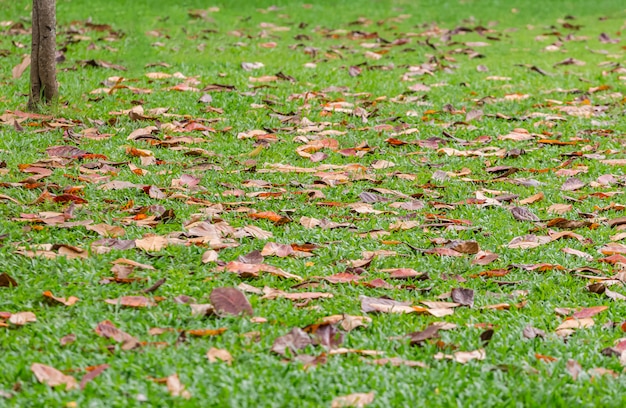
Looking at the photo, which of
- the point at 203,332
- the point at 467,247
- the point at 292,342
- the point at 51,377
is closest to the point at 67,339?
the point at 51,377

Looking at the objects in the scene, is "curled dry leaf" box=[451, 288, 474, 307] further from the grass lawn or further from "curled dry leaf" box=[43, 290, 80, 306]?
"curled dry leaf" box=[43, 290, 80, 306]

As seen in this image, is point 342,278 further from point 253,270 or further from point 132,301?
point 132,301

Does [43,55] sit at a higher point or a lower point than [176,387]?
higher

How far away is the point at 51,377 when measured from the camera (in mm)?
2949

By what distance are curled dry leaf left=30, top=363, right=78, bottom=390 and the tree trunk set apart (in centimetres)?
402

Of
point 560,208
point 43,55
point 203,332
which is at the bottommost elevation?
point 560,208

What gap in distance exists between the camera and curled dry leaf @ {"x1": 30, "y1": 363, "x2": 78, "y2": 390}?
2920 mm

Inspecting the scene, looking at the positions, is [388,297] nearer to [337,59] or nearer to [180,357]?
[180,357]

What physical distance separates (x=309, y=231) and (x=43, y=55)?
10.1 feet

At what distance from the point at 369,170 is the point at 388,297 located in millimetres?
2059

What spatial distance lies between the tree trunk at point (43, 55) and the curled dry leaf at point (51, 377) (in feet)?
13.2

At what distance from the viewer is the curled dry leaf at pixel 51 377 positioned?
9.58ft

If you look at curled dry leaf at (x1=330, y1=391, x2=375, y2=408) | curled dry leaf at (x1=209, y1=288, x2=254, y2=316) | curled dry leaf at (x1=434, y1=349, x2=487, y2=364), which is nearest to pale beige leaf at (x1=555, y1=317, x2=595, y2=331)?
curled dry leaf at (x1=434, y1=349, x2=487, y2=364)

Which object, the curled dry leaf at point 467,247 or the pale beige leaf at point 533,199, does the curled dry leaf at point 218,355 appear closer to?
the curled dry leaf at point 467,247
